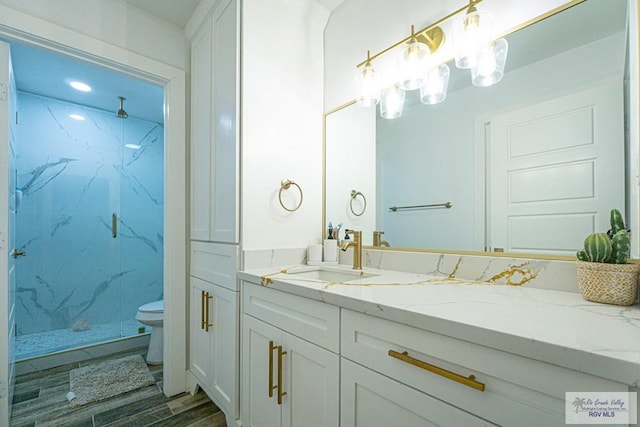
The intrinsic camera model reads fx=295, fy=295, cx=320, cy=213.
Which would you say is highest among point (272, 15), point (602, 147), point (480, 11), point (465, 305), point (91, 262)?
point (272, 15)

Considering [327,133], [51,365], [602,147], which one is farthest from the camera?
[51,365]

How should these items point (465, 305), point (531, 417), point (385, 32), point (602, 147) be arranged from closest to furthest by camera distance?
point (531, 417), point (465, 305), point (602, 147), point (385, 32)

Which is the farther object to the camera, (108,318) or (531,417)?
(108,318)

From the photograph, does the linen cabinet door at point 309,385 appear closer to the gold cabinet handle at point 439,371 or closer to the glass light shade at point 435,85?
the gold cabinet handle at point 439,371

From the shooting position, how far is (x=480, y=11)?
3.81 ft

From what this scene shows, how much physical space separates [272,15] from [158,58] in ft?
2.78

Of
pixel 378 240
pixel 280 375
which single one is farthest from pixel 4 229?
pixel 378 240

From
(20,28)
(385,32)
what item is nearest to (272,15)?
(385,32)

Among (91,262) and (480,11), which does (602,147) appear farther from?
(91,262)

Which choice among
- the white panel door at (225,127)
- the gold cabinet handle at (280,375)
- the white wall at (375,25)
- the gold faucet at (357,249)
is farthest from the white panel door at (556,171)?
the white panel door at (225,127)

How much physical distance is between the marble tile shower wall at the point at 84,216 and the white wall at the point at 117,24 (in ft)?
3.83

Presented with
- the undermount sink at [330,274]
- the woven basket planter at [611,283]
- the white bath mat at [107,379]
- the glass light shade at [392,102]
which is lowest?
the white bath mat at [107,379]

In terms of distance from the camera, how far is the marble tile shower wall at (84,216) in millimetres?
2627

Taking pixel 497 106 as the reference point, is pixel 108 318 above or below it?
below
